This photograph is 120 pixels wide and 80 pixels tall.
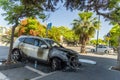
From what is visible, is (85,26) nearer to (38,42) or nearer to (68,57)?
(38,42)

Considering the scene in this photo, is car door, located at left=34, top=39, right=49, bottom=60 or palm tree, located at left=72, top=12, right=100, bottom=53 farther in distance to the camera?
palm tree, located at left=72, top=12, right=100, bottom=53

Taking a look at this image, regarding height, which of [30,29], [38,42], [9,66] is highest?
[30,29]

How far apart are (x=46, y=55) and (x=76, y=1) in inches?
162

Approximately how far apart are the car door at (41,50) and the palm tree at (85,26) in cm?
→ 2073

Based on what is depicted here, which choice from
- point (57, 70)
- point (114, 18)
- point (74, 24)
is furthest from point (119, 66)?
point (74, 24)

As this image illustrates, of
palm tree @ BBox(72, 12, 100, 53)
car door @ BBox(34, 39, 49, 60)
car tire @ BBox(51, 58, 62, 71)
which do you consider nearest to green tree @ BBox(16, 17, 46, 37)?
palm tree @ BBox(72, 12, 100, 53)

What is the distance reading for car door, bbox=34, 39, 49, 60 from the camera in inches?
568

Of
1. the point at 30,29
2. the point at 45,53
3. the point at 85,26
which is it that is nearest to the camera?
the point at 45,53

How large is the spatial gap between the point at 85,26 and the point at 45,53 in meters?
21.5

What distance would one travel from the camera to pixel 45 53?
47.3 ft

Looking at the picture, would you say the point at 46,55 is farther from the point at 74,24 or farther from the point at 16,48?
the point at 74,24

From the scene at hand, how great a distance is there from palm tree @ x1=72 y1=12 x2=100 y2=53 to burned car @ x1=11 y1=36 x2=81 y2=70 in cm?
2011

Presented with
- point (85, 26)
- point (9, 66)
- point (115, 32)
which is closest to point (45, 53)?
point (9, 66)

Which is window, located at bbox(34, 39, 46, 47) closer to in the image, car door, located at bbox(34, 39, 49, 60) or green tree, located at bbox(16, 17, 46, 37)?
car door, located at bbox(34, 39, 49, 60)
